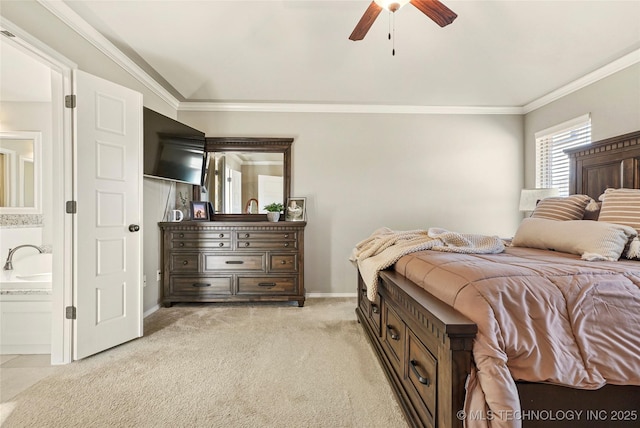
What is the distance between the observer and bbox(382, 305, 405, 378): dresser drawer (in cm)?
159

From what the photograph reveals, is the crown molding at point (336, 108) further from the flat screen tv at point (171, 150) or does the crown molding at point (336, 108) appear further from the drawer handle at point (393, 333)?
the drawer handle at point (393, 333)

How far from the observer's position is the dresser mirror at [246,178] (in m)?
3.73

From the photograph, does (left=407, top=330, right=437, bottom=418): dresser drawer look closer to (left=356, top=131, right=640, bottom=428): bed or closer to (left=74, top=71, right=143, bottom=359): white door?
(left=356, top=131, right=640, bottom=428): bed

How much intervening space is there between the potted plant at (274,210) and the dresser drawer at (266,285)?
28.4 inches

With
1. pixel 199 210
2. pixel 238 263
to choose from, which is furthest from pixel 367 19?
pixel 199 210

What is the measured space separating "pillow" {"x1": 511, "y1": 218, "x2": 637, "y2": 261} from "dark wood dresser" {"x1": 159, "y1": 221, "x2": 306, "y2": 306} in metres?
2.15

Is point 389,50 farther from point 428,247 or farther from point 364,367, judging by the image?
point 364,367

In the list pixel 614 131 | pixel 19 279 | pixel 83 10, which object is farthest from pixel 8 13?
pixel 614 131

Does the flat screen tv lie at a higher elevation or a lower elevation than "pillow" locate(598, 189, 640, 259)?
higher

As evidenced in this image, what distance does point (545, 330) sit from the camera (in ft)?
3.43

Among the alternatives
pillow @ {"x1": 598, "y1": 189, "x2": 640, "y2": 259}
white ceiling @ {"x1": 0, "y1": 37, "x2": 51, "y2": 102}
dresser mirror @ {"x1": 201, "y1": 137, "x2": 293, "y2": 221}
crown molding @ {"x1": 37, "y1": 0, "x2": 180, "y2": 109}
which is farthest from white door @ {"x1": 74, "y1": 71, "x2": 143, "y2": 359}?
pillow @ {"x1": 598, "y1": 189, "x2": 640, "y2": 259}

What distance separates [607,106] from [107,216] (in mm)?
4617

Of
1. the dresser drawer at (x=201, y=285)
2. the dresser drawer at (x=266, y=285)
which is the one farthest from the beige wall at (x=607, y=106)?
the dresser drawer at (x=201, y=285)

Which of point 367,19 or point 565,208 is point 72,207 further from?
point 565,208
